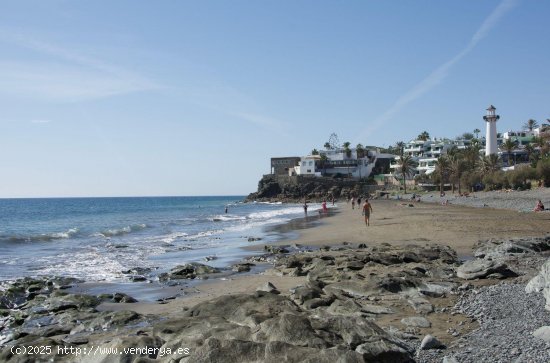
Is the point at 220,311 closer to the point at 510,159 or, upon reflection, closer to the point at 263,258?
the point at 263,258

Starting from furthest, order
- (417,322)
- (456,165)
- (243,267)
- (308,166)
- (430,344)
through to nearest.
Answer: (308,166)
(456,165)
(243,267)
(417,322)
(430,344)

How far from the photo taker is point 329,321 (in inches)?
329

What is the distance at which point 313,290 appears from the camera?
11.7m

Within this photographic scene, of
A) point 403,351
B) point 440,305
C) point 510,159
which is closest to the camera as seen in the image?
point 403,351

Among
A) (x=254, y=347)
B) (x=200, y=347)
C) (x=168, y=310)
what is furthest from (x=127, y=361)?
(x=168, y=310)

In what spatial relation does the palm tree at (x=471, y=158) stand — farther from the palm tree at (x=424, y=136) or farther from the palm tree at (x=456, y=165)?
the palm tree at (x=424, y=136)

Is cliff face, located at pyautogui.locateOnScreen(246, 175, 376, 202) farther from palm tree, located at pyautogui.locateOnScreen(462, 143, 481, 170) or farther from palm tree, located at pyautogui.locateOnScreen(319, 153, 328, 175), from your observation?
palm tree, located at pyautogui.locateOnScreen(462, 143, 481, 170)

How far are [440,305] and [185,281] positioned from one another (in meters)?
9.61

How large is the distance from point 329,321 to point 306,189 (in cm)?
10923

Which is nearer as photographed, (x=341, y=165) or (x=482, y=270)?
(x=482, y=270)

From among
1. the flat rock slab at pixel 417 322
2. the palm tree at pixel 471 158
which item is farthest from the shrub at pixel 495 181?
the flat rock slab at pixel 417 322

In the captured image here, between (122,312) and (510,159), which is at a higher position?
(510,159)

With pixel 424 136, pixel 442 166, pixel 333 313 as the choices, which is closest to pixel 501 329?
pixel 333 313

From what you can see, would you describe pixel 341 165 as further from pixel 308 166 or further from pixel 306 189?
pixel 306 189
